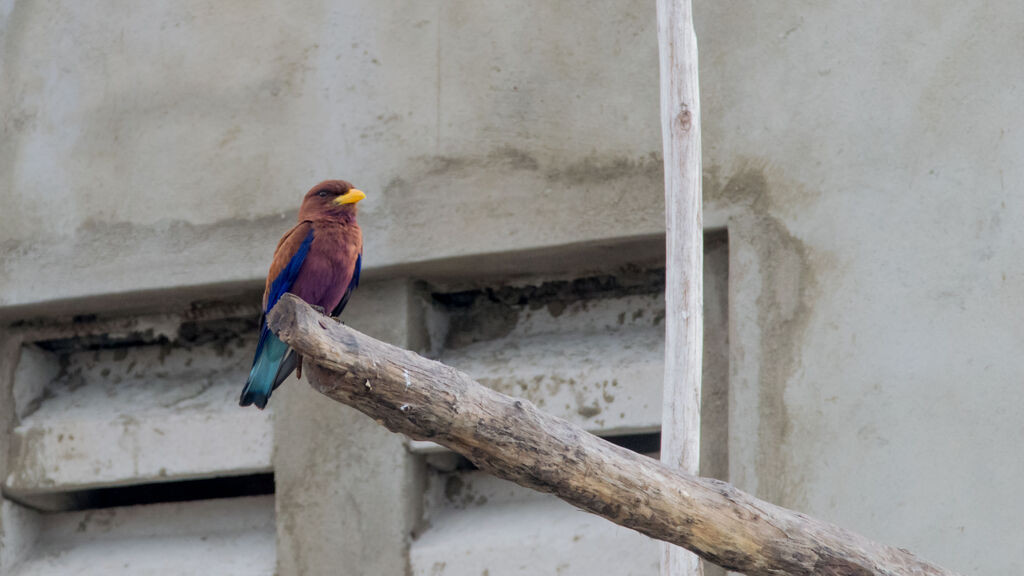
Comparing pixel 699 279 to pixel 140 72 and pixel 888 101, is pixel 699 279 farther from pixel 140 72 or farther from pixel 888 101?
pixel 140 72

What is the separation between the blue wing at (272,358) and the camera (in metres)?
2.98

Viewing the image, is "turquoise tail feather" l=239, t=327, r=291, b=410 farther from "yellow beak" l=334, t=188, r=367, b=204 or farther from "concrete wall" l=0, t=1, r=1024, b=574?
"concrete wall" l=0, t=1, r=1024, b=574

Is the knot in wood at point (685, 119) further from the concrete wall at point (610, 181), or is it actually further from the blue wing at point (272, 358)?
the blue wing at point (272, 358)

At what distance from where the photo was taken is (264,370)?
9.95 feet

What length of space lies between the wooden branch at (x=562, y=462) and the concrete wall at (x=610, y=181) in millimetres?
1136

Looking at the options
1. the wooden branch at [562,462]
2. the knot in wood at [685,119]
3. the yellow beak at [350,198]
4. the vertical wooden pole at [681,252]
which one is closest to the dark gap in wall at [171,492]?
the yellow beak at [350,198]

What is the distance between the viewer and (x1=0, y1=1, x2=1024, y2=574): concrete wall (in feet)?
11.0

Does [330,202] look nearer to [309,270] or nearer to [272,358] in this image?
[309,270]

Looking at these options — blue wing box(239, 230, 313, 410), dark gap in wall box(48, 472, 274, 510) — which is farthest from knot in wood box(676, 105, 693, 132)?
dark gap in wall box(48, 472, 274, 510)

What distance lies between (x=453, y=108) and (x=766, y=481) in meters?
1.50

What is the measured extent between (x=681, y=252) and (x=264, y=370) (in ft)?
3.34

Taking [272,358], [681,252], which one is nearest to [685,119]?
[681,252]

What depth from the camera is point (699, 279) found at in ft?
9.59

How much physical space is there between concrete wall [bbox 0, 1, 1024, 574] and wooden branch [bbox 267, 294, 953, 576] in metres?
1.14
